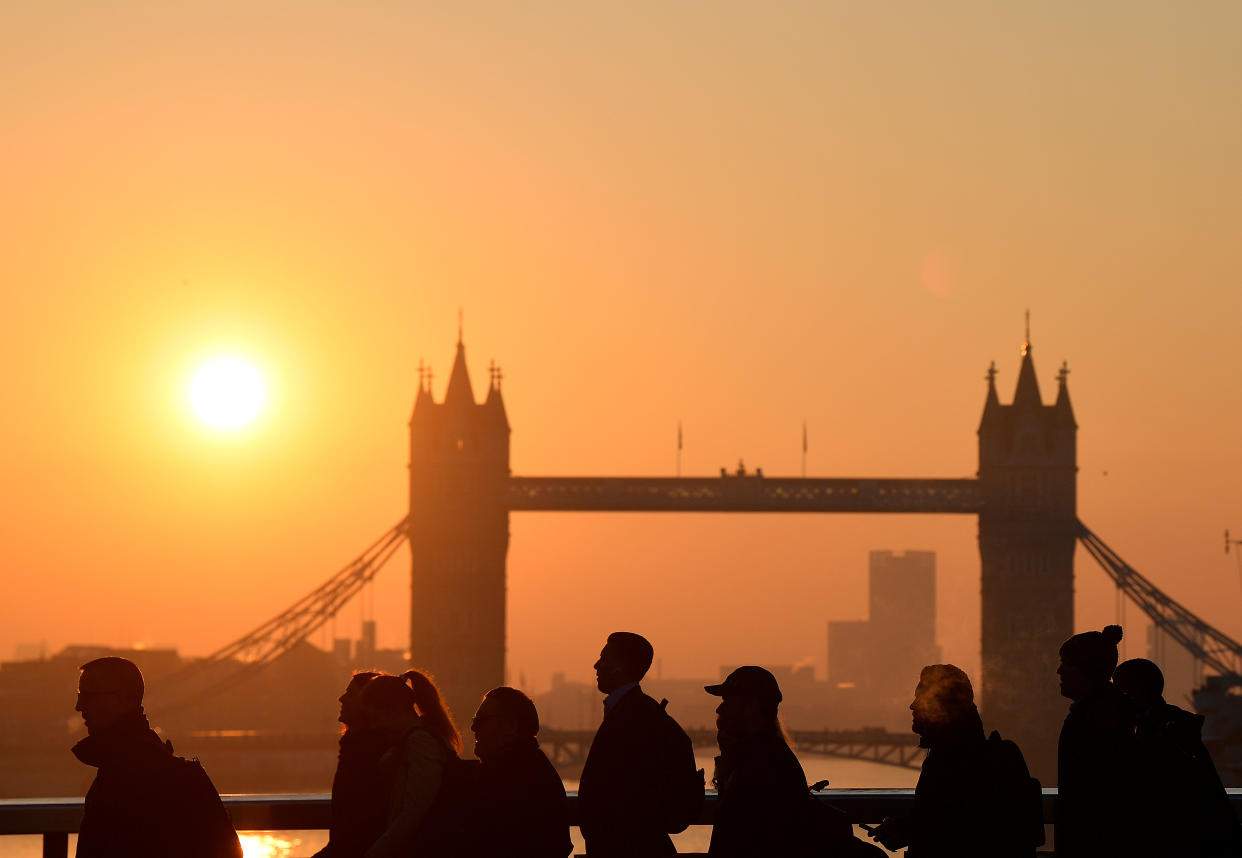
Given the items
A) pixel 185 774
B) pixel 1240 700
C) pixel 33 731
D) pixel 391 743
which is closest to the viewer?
pixel 185 774

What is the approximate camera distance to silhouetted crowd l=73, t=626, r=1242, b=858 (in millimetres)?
7098

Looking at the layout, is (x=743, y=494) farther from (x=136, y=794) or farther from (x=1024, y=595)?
(x=136, y=794)

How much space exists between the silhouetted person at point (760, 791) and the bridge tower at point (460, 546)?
2377 inches

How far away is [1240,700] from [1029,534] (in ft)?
33.1

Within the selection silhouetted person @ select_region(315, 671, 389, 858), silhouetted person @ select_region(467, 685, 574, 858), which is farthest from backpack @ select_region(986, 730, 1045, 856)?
Result: silhouetted person @ select_region(315, 671, 389, 858)

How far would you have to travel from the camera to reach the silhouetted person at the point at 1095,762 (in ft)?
24.6

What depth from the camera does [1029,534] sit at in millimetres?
69438

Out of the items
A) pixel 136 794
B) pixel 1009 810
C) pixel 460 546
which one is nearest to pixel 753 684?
pixel 1009 810

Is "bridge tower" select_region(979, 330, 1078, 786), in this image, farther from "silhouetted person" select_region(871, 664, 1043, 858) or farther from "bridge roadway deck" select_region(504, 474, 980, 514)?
"silhouetted person" select_region(871, 664, 1043, 858)

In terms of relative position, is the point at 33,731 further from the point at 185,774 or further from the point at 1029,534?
the point at 185,774

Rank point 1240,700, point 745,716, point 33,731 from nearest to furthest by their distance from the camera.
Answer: point 745,716
point 1240,700
point 33,731

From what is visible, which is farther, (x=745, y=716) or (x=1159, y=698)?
(x=1159, y=698)

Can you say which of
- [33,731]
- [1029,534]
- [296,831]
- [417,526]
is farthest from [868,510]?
[296,831]

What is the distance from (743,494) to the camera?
6819 centimetres
